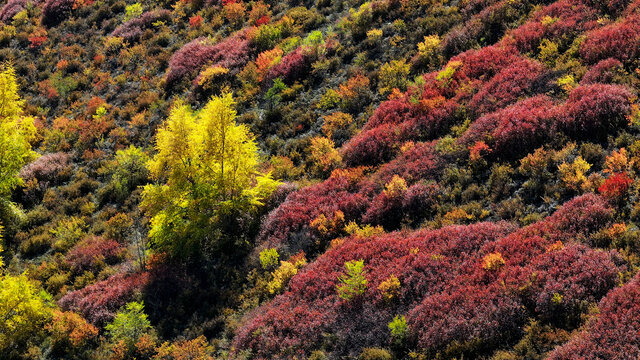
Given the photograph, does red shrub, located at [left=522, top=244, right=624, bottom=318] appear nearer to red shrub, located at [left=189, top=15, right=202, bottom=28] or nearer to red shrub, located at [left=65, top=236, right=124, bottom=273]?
red shrub, located at [left=65, top=236, right=124, bottom=273]

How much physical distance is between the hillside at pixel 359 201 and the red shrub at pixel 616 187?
0.18 feet

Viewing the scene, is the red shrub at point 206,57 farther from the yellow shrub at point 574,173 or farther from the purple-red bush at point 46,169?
the yellow shrub at point 574,173

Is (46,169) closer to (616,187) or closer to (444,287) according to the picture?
(444,287)

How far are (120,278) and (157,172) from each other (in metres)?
3.96

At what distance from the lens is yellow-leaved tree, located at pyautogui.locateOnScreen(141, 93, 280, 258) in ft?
51.4

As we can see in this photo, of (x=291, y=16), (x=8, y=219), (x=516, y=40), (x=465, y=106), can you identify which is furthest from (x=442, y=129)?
(x=8, y=219)

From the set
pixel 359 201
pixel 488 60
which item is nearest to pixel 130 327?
pixel 359 201

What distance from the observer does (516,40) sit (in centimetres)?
1953

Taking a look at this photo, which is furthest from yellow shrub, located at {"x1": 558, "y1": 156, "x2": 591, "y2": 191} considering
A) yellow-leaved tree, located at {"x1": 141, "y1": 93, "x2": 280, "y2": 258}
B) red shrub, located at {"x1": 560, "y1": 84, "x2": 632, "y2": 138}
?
yellow-leaved tree, located at {"x1": 141, "y1": 93, "x2": 280, "y2": 258}

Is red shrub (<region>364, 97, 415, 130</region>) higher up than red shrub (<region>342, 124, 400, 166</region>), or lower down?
higher up

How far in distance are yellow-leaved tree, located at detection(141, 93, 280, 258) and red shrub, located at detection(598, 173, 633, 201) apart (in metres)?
10.2

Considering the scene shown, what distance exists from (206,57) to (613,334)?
2411cm

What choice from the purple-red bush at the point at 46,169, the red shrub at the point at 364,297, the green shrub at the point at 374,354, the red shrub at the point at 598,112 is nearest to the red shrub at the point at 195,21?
the purple-red bush at the point at 46,169

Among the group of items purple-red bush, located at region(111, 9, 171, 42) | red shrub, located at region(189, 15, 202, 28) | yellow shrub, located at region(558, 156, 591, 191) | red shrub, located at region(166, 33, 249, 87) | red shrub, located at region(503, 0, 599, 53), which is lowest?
yellow shrub, located at region(558, 156, 591, 191)
